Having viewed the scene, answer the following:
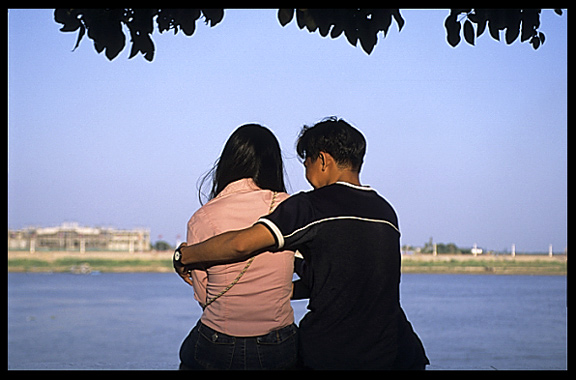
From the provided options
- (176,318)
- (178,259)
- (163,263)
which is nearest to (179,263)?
(178,259)

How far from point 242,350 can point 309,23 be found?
2.82 ft

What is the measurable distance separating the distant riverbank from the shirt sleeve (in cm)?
6170

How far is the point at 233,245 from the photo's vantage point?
154cm

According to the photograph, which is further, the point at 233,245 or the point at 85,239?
the point at 85,239

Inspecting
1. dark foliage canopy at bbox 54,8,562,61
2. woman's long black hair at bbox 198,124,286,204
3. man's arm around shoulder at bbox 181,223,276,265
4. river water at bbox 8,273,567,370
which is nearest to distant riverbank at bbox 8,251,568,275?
river water at bbox 8,273,567,370

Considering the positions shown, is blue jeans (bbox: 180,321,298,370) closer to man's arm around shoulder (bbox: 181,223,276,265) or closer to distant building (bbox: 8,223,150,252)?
man's arm around shoulder (bbox: 181,223,276,265)

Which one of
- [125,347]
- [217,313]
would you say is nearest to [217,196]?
[217,313]

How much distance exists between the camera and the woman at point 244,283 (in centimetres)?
165

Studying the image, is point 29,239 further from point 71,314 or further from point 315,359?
point 315,359

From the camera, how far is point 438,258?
6450 cm

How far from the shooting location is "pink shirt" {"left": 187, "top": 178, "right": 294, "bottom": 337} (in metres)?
1.65

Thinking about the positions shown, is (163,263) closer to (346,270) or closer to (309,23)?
(309,23)

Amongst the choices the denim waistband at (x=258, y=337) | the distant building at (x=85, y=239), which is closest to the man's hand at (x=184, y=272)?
the denim waistband at (x=258, y=337)
